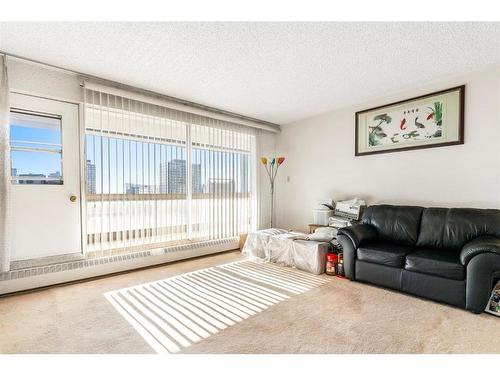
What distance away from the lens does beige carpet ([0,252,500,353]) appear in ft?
5.74

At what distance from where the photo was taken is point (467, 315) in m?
2.18

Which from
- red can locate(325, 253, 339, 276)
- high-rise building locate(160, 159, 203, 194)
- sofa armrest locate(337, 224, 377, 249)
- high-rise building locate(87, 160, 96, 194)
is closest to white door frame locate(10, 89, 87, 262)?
high-rise building locate(87, 160, 96, 194)

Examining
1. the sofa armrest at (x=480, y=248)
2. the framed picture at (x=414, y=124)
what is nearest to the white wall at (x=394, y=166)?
the framed picture at (x=414, y=124)

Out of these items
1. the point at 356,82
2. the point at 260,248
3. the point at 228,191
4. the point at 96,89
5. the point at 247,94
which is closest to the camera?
the point at 96,89

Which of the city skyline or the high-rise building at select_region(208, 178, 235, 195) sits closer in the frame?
the city skyline

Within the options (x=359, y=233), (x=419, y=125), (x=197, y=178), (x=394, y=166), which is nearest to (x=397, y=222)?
(x=359, y=233)

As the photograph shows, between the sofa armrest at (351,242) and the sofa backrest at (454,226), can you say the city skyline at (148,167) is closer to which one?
the sofa armrest at (351,242)

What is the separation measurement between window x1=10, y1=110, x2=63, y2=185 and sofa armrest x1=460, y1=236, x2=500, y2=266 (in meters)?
4.34

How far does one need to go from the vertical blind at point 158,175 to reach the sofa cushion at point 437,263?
2.91 metres

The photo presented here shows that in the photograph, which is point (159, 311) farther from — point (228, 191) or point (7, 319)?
point (228, 191)

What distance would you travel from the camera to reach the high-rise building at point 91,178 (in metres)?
3.14

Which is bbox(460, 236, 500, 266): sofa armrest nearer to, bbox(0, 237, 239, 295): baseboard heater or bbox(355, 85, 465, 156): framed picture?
bbox(355, 85, 465, 156): framed picture
